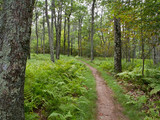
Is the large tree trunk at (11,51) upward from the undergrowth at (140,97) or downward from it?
upward

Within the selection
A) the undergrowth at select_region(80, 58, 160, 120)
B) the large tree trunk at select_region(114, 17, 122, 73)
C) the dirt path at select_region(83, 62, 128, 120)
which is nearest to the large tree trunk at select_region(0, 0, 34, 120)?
the dirt path at select_region(83, 62, 128, 120)

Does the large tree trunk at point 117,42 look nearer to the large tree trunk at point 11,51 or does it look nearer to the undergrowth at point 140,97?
the undergrowth at point 140,97

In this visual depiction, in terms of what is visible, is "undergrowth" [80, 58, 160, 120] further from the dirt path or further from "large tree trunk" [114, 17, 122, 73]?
"large tree trunk" [114, 17, 122, 73]

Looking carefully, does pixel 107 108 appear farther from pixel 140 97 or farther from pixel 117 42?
pixel 117 42

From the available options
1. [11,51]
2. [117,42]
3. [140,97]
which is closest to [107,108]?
[140,97]

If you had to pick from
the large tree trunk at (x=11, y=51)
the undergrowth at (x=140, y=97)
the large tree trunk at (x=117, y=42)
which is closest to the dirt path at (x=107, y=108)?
the undergrowth at (x=140, y=97)

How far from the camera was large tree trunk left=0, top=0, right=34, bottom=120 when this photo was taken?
88.9 inches

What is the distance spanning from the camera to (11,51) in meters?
2.28

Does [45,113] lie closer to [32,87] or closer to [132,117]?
[32,87]

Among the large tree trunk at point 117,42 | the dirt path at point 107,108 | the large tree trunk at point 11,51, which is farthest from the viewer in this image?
the large tree trunk at point 117,42

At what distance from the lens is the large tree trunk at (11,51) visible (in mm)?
2258

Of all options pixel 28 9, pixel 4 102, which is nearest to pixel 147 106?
pixel 4 102

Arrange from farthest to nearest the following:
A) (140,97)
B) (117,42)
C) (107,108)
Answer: (117,42) → (140,97) → (107,108)

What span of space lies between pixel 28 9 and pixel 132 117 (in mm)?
4941
